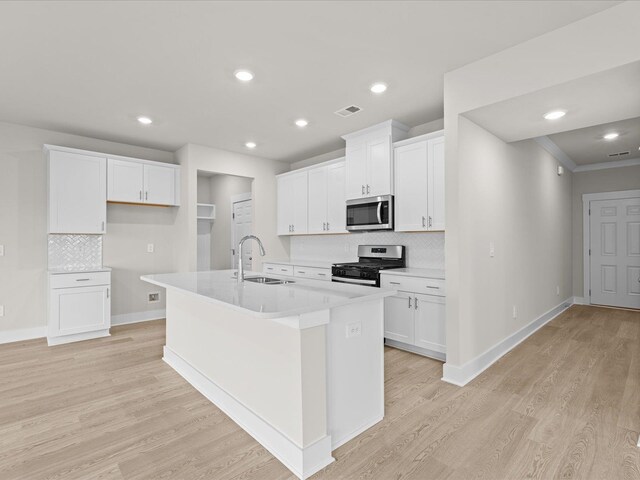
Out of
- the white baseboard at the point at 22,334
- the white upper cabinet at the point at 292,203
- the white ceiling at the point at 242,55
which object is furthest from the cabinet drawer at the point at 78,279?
the white upper cabinet at the point at 292,203

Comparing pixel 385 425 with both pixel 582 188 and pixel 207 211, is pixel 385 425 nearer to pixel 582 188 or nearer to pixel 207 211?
pixel 207 211

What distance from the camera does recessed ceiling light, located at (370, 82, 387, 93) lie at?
3.15m

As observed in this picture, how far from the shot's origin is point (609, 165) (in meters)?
5.93

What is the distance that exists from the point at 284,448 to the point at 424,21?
9.04ft

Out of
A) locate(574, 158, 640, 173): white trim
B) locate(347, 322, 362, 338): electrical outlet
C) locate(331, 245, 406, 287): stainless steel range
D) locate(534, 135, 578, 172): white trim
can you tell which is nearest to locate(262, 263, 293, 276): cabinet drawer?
locate(331, 245, 406, 287): stainless steel range

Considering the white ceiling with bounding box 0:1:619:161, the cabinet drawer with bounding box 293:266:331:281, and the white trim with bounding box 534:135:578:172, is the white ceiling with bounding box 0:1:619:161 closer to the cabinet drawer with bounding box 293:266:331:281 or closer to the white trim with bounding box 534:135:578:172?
the white trim with bounding box 534:135:578:172

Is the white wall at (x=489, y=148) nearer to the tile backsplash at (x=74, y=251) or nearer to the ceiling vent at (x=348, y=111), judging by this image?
the ceiling vent at (x=348, y=111)

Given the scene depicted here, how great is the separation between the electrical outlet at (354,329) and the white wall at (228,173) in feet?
11.6

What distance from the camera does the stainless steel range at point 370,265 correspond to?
3.98 m

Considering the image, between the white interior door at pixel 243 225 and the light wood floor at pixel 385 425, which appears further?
the white interior door at pixel 243 225

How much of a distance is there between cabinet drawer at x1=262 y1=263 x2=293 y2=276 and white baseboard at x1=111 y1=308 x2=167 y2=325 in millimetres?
1712

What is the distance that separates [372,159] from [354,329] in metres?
2.74

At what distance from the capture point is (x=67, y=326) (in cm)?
408

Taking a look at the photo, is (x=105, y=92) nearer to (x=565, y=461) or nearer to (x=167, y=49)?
(x=167, y=49)
